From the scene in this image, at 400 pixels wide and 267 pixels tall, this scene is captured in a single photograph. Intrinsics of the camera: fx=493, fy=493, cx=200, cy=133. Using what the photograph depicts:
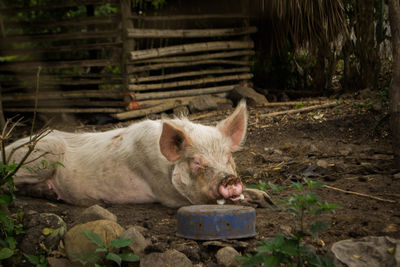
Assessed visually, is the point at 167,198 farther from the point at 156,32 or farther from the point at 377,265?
the point at 156,32

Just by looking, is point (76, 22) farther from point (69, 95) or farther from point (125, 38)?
point (69, 95)

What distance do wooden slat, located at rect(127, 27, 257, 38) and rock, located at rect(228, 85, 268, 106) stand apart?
1.27 metres

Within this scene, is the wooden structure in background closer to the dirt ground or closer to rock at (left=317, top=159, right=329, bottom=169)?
the dirt ground

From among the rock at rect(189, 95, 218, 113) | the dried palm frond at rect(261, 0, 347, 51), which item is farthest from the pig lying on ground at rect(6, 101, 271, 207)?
the dried palm frond at rect(261, 0, 347, 51)

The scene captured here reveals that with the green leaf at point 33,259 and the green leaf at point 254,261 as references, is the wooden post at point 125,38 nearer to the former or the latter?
the green leaf at point 33,259

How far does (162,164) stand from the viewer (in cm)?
383

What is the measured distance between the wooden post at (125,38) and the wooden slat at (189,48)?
156mm

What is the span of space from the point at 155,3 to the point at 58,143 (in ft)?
19.2

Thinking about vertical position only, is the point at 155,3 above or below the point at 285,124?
above

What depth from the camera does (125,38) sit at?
8.27 meters

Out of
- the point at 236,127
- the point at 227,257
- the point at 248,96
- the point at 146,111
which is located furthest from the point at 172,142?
the point at 248,96

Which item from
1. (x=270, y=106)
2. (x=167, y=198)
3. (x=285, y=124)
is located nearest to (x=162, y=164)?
(x=167, y=198)

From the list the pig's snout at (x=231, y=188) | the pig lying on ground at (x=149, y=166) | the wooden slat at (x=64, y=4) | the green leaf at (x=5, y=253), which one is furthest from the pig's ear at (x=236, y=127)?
the wooden slat at (x=64, y=4)

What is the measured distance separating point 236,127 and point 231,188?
2.81 feet
